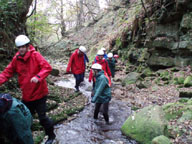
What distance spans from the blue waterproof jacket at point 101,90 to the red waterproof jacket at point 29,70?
1716mm

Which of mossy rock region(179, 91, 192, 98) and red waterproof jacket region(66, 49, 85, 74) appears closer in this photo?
mossy rock region(179, 91, 192, 98)

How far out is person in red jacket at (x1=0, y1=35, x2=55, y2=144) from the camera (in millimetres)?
3150

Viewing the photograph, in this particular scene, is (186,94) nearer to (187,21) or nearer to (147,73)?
(147,73)

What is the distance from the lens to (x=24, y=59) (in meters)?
3.16

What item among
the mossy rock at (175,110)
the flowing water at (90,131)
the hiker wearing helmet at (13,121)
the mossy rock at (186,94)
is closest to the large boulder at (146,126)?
the flowing water at (90,131)

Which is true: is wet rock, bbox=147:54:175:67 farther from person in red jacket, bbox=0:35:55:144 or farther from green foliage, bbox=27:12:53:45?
person in red jacket, bbox=0:35:55:144

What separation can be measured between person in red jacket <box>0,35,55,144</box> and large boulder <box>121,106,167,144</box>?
7.38 feet

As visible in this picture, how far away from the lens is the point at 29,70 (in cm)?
327

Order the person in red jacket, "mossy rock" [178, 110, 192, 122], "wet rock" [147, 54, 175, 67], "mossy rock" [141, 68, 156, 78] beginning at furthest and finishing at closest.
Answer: "mossy rock" [141, 68, 156, 78] → "wet rock" [147, 54, 175, 67] → "mossy rock" [178, 110, 192, 122] → the person in red jacket

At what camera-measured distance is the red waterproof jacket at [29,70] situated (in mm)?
3197

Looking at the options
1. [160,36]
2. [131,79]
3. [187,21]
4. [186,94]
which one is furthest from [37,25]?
[186,94]

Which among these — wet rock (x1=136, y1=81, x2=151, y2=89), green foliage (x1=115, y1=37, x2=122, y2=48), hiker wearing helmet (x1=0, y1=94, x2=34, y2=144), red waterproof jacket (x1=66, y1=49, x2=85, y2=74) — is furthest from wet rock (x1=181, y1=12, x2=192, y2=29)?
hiker wearing helmet (x1=0, y1=94, x2=34, y2=144)

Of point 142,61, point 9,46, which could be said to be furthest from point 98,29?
point 9,46

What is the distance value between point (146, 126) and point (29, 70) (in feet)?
10.1
